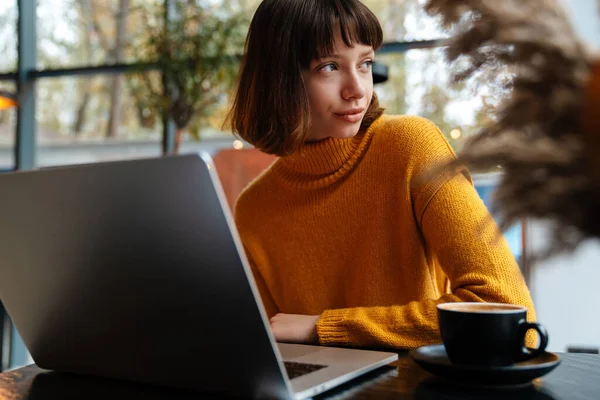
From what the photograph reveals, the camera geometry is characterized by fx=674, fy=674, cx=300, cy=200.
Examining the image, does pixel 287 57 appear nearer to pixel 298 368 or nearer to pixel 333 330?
pixel 333 330

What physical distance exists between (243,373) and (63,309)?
26 cm

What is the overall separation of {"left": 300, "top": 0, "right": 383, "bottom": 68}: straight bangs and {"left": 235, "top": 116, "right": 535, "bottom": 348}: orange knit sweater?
0.20 metres

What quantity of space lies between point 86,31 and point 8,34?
0.51 meters

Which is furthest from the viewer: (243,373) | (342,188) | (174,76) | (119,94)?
(119,94)

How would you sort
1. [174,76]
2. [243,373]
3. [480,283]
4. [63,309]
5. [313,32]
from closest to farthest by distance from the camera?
[243,373], [63,309], [480,283], [313,32], [174,76]

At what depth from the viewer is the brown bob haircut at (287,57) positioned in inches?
50.1

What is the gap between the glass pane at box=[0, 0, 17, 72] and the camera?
4.12 metres

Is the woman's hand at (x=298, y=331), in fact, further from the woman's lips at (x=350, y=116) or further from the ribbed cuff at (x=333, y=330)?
the woman's lips at (x=350, y=116)

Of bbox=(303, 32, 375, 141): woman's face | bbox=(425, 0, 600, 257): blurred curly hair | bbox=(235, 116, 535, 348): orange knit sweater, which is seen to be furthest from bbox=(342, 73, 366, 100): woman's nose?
bbox=(425, 0, 600, 257): blurred curly hair

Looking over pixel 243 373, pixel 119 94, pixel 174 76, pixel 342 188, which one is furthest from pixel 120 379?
pixel 119 94

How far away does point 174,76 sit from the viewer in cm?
350

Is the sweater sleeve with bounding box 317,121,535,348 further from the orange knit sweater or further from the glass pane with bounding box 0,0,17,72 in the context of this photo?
the glass pane with bounding box 0,0,17,72

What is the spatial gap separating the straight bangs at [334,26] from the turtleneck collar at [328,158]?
7.6 inches

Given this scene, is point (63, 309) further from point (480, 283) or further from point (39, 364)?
point (480, 283)
